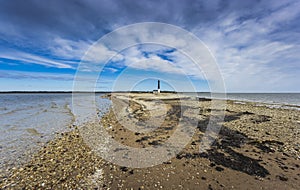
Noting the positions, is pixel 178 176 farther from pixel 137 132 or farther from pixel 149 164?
pixel 137 132

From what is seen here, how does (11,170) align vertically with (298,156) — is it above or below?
below

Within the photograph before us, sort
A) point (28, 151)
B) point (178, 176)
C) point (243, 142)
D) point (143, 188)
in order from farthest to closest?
point (243, 142)
point (28, 151)
point (178, 176)
point (143, 188)

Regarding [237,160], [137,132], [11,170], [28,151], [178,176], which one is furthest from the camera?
[137,132]

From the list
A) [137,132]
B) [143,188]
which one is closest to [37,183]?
[143,188]

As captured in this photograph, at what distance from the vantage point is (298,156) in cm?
619

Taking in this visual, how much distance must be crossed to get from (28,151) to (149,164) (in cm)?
620

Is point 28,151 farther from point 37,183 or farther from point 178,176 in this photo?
point 178,176

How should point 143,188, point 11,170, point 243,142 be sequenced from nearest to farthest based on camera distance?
point 143,188 < point 11,170 < point 243,142

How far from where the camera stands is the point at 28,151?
7.30m

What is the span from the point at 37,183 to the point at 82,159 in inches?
67.4

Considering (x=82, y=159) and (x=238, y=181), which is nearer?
(x=238, y=181)

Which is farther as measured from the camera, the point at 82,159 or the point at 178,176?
the point at 82,159

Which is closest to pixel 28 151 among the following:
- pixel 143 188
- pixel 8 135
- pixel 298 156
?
pixel 8 135

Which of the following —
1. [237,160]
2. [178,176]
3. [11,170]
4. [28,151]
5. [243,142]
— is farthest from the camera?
[243,142]
